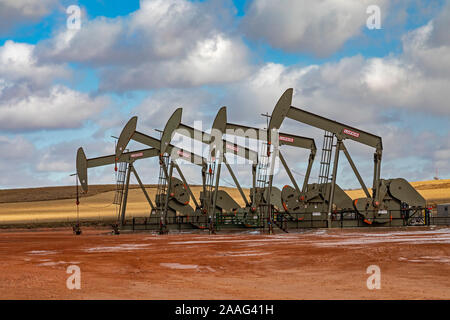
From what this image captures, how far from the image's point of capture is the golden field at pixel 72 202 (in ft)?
192

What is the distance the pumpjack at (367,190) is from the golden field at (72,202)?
1117 inches

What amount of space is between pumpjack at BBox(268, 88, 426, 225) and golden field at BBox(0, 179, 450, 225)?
28383mm

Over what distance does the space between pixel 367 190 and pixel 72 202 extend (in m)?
50.3

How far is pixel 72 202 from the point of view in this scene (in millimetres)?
69750

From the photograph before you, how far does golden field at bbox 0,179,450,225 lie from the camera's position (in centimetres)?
5859

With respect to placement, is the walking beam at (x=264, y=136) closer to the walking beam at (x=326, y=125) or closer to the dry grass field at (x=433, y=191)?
the walking beam at (x=326, y=125)

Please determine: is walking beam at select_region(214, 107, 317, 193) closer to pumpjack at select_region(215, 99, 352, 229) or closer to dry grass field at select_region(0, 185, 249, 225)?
pumpjack at select_region(215, 99, 352, 229)
